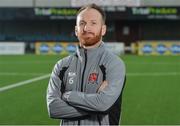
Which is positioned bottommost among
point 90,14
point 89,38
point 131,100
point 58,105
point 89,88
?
point 131,100

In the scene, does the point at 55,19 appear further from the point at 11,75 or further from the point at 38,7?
the point at 11,75

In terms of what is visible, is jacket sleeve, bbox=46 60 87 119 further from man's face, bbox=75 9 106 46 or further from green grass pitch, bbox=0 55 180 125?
green grass pitch, bbox=0 55 180 125

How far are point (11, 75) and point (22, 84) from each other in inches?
123

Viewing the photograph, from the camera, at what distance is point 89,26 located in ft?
10.7

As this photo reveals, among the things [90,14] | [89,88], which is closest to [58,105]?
[89,88]

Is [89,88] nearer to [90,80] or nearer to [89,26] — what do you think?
[90,80]

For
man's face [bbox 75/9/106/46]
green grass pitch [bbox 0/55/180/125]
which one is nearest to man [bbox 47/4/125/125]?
man's face [bbox 75/9/106/46]

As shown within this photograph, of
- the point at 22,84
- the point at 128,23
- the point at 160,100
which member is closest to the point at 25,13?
the point at 128,23

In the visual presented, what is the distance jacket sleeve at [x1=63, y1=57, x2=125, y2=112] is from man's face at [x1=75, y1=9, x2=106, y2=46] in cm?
19

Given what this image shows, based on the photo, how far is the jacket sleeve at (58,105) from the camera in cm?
330

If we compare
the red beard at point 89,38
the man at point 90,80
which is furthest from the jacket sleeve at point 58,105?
the red beard at point 89,38

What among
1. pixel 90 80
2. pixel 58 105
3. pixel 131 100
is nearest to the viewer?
pixel 90 80

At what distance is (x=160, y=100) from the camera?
41.1ft

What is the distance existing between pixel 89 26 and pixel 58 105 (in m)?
0.52
